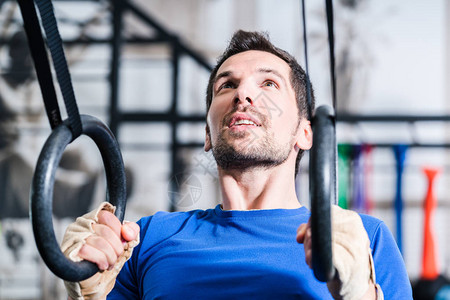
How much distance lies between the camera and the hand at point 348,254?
590 mm

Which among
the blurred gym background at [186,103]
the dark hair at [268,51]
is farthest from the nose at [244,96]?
the blurred gym background at [186,103]

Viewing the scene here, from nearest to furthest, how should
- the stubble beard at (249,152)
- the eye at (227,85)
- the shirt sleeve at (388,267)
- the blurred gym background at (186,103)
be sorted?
the shirt sleeve at (388,267), the stubble beard at (249,152), the eye at (227,85), the blurred gym background at (186,103)

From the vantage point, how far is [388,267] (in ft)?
2.69

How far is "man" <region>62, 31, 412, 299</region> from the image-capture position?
0.71m

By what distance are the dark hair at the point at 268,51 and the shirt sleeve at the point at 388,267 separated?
0.29 m

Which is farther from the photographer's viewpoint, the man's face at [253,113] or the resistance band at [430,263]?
the resistance band at [430,263]

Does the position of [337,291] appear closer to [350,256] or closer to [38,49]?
[350,256]

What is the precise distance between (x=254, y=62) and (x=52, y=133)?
53cm

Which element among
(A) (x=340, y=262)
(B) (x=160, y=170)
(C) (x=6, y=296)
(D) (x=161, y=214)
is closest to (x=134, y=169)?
(B) (x=160, y=170)

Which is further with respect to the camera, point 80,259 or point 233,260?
point 233,260

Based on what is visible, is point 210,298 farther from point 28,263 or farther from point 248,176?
point 28,263

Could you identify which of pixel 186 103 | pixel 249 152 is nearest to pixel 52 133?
pixel 249 152

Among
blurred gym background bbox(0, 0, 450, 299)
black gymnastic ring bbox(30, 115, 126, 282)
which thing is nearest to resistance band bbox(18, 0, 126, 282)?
black gymnastic ring bbox(30, 115, 126, 282)

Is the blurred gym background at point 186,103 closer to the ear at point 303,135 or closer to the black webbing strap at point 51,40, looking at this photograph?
the ear at point 303,135
